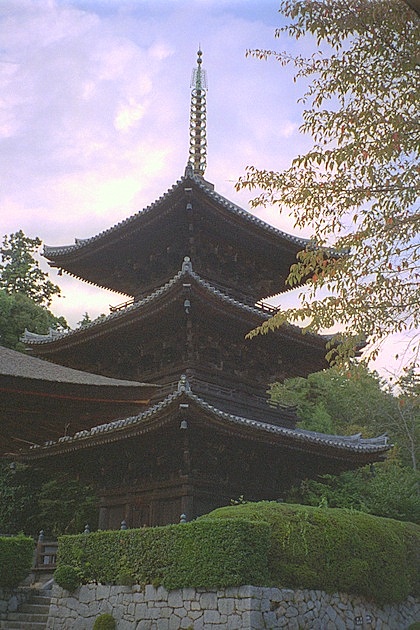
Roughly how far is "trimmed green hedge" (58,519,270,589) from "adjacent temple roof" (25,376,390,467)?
248 cm

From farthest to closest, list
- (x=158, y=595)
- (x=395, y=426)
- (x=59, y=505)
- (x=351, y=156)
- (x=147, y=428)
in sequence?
(x=395, y=426) → (x=59, y=505) → (x=147, y=428) → (x=158, y=595) → (x=351, y=156)

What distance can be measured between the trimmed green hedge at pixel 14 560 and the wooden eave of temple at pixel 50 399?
8.72 m

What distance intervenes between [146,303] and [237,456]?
4.53 metres

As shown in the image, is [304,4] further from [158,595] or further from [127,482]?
[127,482]

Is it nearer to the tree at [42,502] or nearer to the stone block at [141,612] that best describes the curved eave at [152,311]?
the tree at [42,502]

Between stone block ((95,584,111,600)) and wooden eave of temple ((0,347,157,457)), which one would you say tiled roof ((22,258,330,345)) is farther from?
wooden eave of temple ((0,347,157,457))

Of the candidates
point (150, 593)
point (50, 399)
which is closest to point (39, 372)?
point (50, 399)

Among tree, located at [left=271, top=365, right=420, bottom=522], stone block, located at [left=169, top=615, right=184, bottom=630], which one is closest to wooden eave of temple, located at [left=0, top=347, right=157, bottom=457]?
stone block, located at [left=169, top=615, right=184, bottom=630]

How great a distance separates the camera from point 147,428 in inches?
643

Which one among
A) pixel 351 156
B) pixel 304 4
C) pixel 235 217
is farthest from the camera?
pixel 235 217

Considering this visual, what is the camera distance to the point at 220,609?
12359mm

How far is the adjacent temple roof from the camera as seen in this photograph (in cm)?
1537

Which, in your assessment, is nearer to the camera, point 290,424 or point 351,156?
point 351,156

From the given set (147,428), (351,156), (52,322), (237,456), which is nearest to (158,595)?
(147,428)
